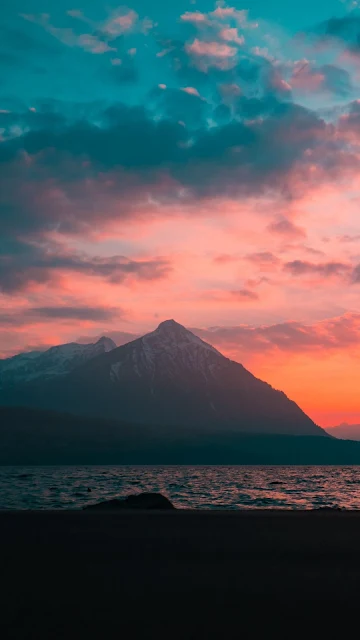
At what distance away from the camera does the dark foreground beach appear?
9633mm

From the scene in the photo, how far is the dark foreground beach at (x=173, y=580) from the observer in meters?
9.63

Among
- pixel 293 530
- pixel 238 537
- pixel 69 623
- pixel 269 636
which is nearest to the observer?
pixel 269 636

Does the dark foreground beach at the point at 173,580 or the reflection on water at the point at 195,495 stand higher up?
the dark foreground beach at the point at 173,580

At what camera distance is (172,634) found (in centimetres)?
904

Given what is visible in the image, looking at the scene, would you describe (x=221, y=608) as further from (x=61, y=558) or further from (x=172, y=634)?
(x=61, y=558)

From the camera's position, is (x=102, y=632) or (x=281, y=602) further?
(x=281, y=602)

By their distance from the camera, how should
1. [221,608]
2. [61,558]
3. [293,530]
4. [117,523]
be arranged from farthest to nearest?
1. [117,523]
2. [293,530]
3. [61,558]
4. [221,608]

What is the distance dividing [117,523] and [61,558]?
10.7 m

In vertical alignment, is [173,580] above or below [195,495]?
above

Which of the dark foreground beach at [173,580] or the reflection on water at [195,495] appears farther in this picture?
the reflection on water at [195,495]

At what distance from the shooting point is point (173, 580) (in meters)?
13.0

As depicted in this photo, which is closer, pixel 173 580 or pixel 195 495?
pixel 173 580

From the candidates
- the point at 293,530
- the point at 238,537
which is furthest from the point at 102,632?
the point at 293,530

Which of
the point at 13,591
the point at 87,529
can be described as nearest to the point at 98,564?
the point at 13,591
